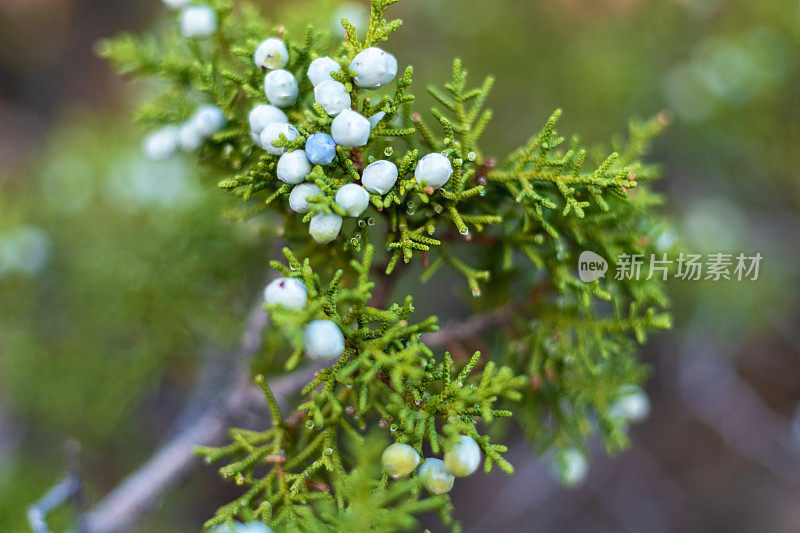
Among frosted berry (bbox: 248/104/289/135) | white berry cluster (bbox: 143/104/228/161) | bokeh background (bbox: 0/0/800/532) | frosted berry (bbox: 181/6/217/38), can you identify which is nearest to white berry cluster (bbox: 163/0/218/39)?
frosted berry (bbox: 181/6/217/38)

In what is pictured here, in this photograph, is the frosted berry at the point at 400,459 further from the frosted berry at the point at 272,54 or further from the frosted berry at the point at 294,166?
the frosted berry at the point at 272,54

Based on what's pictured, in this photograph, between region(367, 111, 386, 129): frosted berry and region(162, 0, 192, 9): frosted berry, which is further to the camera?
region(162, 0, 192, 9): frosted berry

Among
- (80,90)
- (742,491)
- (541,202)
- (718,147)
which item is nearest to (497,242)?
(541,202)

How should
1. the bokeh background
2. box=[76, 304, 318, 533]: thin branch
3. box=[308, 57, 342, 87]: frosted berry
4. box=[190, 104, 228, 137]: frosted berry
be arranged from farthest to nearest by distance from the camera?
1. the bokeh background
2. box=[76, 304, 318, 533]: thin branch
3. box=[190, 104, 228, 137]: frosted berry
4. box=[308, 57, 342, 87]: frosted berry

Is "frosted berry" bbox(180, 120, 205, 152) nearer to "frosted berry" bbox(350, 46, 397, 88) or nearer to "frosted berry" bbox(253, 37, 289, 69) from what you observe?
"frosted berry" bbox(253, 37, 289, 69)

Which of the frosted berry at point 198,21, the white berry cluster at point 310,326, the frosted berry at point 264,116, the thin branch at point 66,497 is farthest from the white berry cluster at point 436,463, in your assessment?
the frosted berry at point 198,21

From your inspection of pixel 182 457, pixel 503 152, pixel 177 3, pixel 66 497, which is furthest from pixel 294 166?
pixel 503 152
